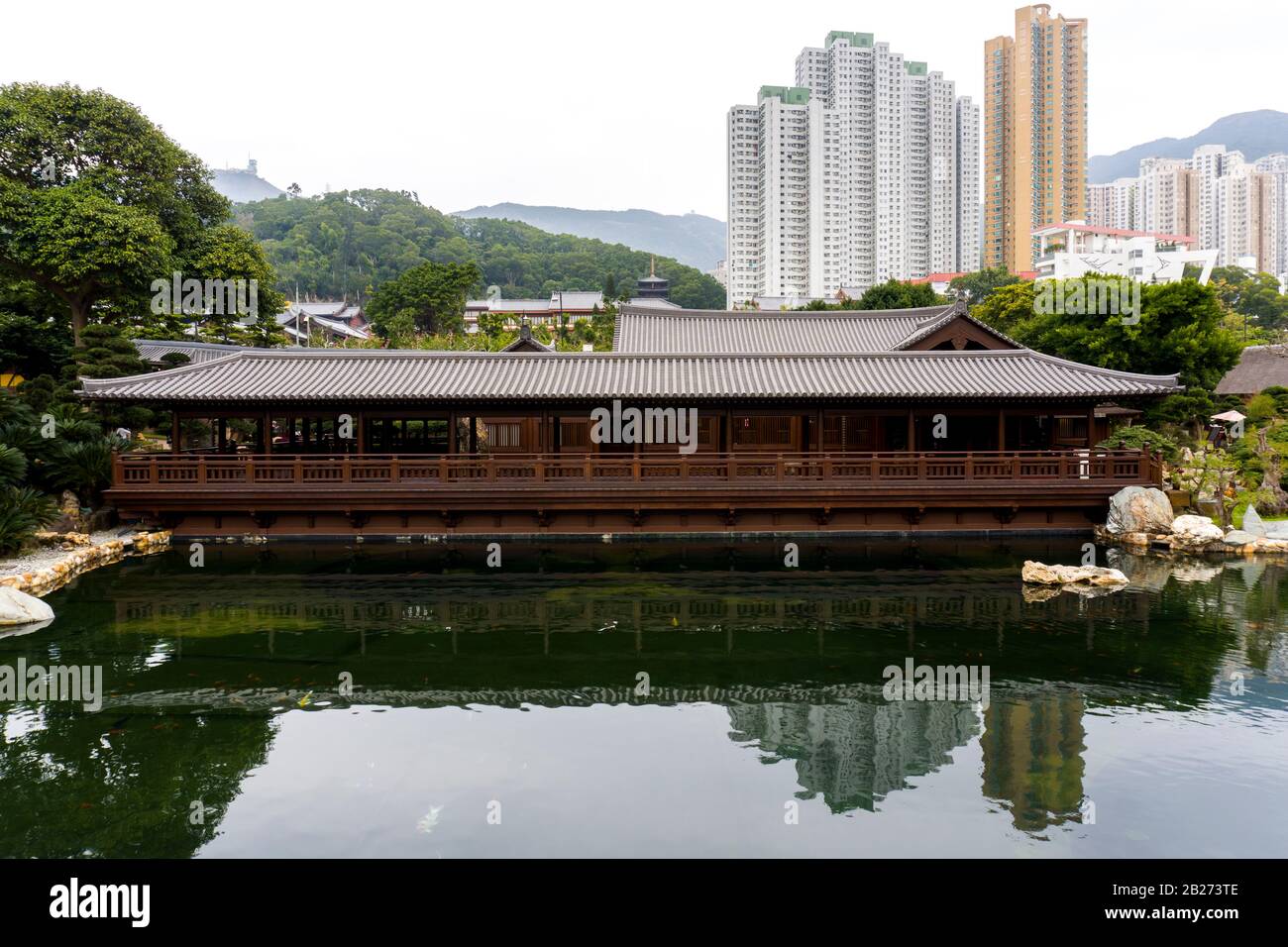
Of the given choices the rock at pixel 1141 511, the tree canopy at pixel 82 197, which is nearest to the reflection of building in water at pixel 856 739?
the rock at pixel 1141 511

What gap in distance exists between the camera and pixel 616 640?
15.6 metres

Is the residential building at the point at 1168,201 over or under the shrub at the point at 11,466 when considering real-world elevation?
over

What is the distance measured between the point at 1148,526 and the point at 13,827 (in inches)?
1023

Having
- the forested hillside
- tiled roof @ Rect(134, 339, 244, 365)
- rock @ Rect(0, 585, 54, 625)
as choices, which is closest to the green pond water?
rock @ Rect(0, 585, 54, 625)

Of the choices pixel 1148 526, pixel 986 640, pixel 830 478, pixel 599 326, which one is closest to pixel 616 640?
pixel 986 640

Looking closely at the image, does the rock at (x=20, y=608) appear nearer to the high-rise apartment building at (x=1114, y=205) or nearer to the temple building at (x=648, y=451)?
the temple building at (x=648, y=451)

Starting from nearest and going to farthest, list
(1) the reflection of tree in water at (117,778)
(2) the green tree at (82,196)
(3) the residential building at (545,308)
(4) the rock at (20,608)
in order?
(1) the reflection of tree in water at (117,778), (4) the rock at (20,608), (2) the green tree at (82,196), (3) the residential building at (545,308)

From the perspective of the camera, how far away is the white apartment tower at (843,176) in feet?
438

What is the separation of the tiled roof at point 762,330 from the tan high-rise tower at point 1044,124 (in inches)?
4143

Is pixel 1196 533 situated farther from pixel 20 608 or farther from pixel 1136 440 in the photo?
pixel 20 608

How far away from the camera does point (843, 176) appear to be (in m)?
135

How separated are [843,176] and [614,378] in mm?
122826

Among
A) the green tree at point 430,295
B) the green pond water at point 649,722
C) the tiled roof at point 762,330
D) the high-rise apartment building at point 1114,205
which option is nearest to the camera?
the green pond water at point 649,722
